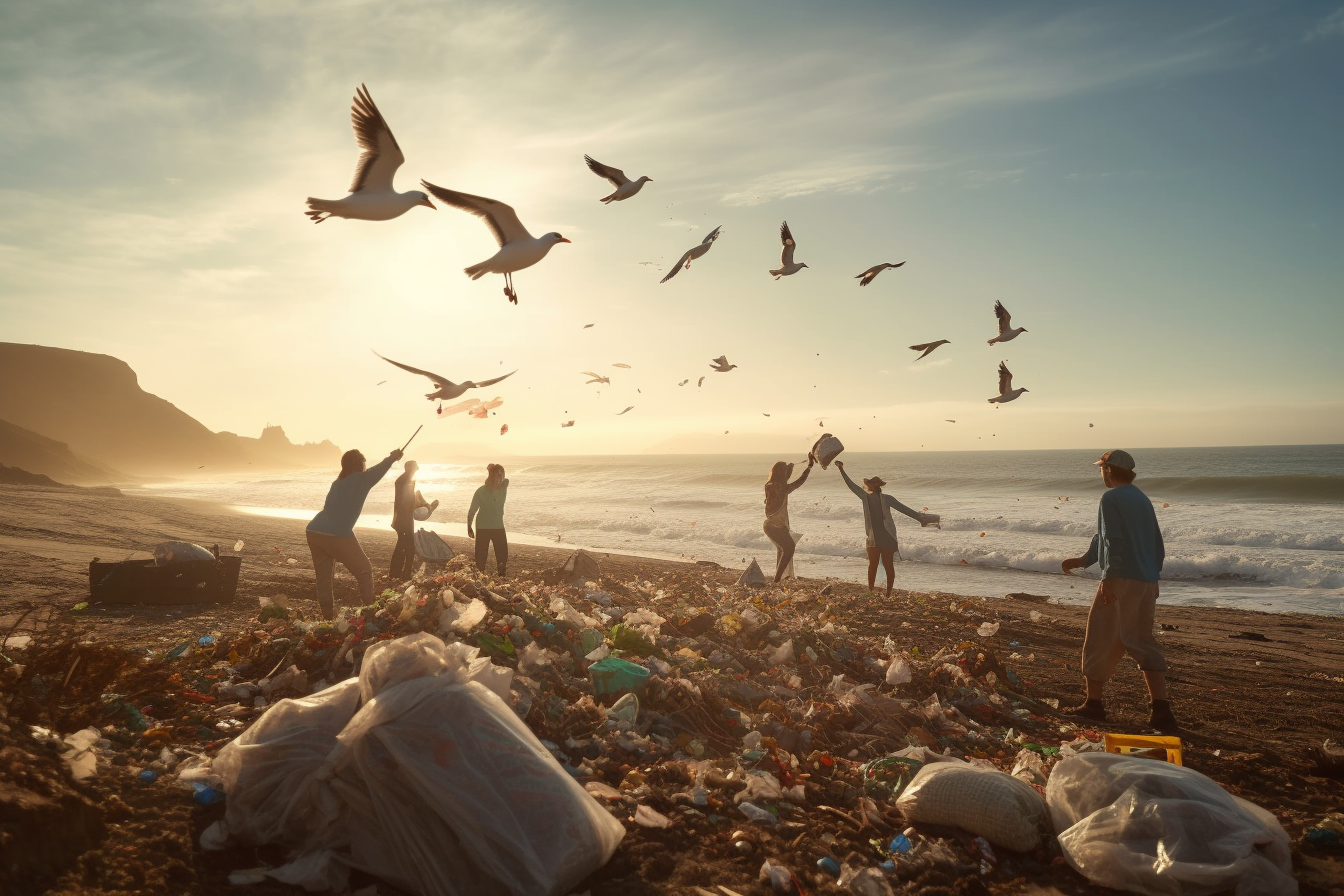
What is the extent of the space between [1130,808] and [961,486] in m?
41.1

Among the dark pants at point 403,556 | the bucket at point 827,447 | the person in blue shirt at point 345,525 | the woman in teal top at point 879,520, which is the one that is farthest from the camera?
the woman in teal top at point 879,520

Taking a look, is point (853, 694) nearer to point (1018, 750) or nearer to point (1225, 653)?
point (1018, 750)

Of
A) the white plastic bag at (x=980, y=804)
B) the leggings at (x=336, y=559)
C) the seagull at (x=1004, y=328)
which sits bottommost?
the white plastic bag at (x=980, y=804)

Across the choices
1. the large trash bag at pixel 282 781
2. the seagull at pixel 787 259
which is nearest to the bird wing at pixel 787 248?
the seagull at pixel 787 259

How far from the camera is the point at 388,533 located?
18.1 metres

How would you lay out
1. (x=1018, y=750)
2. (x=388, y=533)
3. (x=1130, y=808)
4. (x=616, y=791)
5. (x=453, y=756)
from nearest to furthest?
(x=453, y=756) < (x=1130, y=808) < (x=616, y=791) < (x=1018, y=750) < (x=388, y=533)

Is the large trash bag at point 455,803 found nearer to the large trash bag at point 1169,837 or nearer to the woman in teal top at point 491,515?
the large trash bag at point 1169,837

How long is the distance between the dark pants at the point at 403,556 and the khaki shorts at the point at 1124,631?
7.67 metres

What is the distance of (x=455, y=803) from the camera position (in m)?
2.56

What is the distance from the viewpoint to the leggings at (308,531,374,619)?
20.5 ft

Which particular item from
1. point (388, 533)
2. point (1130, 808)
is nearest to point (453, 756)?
point (1130, 808)

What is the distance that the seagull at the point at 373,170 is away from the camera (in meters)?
4.62

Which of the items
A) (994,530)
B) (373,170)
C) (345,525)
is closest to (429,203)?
(373,170)

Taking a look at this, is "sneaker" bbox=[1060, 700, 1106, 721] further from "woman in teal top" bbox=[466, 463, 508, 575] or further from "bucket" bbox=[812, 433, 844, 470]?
"woman in teal top" bbox=[466, 463, 508, 575]
